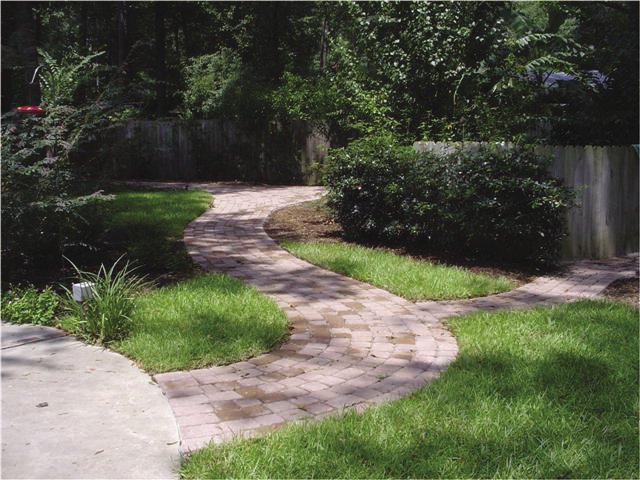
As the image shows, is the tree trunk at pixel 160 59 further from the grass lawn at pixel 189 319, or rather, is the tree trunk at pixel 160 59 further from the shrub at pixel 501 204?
the shrub at pixel 501 204

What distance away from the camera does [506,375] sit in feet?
12.9

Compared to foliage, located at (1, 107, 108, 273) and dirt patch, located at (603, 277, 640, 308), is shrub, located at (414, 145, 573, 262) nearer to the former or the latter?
dirt patch, located at (603, 277, 640, 308)

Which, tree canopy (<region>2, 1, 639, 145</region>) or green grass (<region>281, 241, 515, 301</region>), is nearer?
green grass (<region>281, 241, 515, 301</region>)

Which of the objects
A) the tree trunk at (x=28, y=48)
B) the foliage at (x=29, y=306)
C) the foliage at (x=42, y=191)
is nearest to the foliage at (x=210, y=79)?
the tree trunk at (x=28, y=48)

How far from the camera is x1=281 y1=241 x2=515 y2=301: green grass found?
617cm

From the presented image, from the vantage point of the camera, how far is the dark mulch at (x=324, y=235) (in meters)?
7.34

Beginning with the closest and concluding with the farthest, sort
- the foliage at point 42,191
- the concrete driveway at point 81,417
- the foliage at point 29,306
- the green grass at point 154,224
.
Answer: the concrete driveway at point 81,417, the foliage at point 29,306, the foliage at point 42,191, the green grass at point 154,224

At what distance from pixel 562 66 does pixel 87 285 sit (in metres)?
8.61

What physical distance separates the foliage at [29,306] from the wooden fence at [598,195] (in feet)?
17.6

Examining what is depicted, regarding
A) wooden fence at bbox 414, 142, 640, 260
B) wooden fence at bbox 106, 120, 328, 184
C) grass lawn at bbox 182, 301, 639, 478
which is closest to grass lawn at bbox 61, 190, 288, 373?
grass lawn at bbox 182, 301, 639, 478

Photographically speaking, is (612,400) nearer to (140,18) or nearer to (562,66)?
(562,66)

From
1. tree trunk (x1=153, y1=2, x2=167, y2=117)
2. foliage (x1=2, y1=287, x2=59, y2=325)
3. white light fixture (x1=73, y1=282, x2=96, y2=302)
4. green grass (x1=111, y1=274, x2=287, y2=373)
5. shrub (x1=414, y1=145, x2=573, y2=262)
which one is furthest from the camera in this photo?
tree trunk (x1=153, y1=2, x2=167, y2=117)

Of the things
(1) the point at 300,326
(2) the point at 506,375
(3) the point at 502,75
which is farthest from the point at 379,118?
(2) the point at 506,375

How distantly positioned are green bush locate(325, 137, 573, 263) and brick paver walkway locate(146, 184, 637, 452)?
0.74 metres
